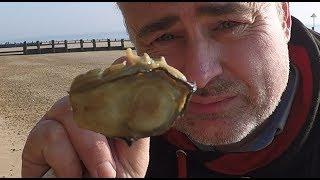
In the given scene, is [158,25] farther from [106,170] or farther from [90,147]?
[106,170]

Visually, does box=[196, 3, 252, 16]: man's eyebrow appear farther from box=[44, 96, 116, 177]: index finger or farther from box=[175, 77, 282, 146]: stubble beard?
box=[44, 96, 116, 177]: index finger

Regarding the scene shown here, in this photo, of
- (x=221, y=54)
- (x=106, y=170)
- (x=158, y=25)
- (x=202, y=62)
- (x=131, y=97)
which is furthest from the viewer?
(x=158, y=25)

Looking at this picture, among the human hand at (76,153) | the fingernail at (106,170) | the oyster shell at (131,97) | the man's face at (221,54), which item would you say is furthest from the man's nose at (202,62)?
the oyster shell at (131,97)

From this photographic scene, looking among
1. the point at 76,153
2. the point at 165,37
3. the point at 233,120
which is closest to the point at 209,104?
the point at 233,120

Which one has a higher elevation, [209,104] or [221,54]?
[221,54]

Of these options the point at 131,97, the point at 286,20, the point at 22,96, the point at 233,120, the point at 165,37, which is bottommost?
the point at 22,96

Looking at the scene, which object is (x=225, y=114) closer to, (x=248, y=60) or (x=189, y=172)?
(x=248, y=60)
